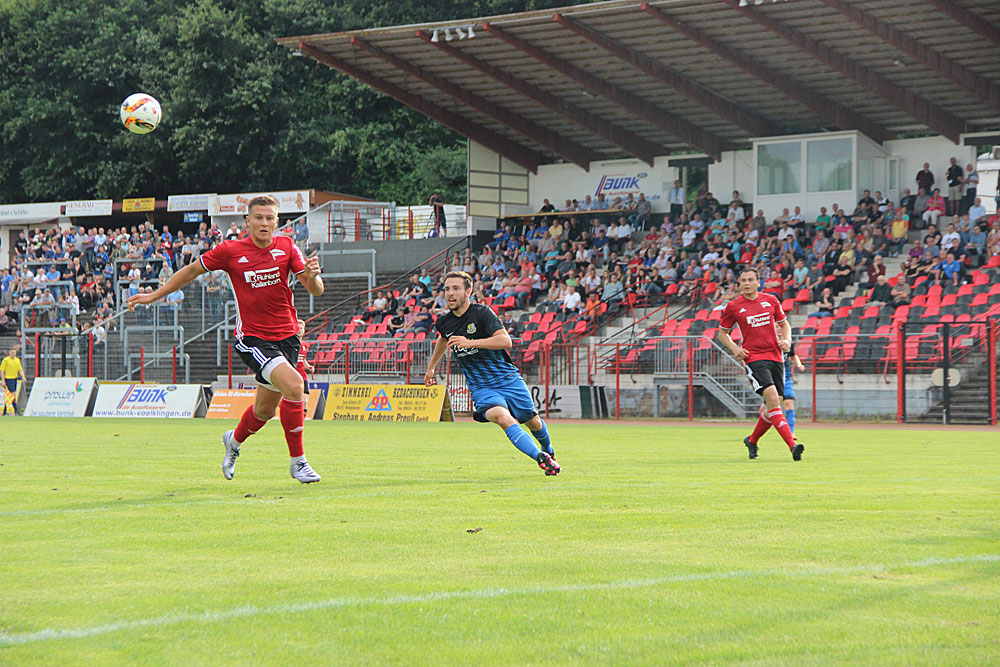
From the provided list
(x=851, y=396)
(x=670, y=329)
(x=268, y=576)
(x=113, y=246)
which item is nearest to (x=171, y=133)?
(x=113, y=246)

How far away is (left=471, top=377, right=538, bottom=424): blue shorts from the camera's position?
11125 millimetres

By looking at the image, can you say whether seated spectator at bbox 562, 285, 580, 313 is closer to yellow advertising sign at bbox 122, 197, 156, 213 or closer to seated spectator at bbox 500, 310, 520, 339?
seated spectator at bbox 500, 310, 520, 339

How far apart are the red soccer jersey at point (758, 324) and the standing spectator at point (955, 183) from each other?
77.1 ft

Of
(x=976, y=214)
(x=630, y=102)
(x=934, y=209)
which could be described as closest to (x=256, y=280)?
(x=976, y=214)

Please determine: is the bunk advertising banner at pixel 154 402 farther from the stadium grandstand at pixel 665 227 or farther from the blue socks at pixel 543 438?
the blue socks at pixel 543 438

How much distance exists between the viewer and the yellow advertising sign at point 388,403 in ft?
92.0

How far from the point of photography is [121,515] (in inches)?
313

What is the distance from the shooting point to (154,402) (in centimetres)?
3030

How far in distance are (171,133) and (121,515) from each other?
170 feet

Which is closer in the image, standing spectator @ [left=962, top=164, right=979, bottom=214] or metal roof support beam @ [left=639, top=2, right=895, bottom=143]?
metal roof support beam @ [left=639, top=2, right=895, bottom=143]

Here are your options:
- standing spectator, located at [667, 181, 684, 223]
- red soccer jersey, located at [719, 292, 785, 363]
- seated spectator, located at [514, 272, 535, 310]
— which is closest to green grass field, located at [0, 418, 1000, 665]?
red soccer jersey, located at [719, 292, 785, 363]

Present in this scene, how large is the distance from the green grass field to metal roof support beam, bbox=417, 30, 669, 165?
2673cm

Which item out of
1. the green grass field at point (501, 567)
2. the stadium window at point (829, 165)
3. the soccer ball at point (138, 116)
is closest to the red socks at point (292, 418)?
the green grass field at point (501, 567)

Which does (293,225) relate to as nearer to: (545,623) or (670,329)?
(670,329)
